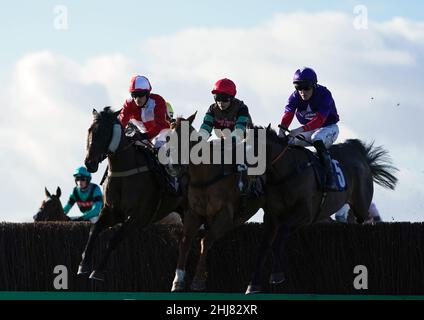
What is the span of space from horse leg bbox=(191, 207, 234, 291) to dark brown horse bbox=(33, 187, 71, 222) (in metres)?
4.99

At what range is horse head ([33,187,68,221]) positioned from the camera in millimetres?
17688

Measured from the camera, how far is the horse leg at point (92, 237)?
1361cm

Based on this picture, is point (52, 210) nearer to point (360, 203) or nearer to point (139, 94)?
point (139, 94)

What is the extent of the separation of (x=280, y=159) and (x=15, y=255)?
3.80m

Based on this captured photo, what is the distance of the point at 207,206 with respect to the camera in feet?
43.3

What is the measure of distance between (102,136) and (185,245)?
1586 mm

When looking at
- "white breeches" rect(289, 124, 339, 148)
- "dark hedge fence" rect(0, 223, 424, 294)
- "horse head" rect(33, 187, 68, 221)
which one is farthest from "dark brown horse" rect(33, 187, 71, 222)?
"white breeches" rect(289, 124, 339, 148)

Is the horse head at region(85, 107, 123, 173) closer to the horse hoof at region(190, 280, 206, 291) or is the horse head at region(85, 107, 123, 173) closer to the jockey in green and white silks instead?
the horse hoof at region(190, 280, 206, 291)

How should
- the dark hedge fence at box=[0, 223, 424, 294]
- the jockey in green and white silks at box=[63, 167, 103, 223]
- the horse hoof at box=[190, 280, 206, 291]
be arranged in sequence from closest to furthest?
the horse hoof at box=[190, 280, 206, 291], the dark hedge fence at box=[0, 223, 424, 294], the jockey in green and white silks at box=[63, 167, 103, 223]

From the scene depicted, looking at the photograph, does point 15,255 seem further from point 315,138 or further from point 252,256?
point 315,138
